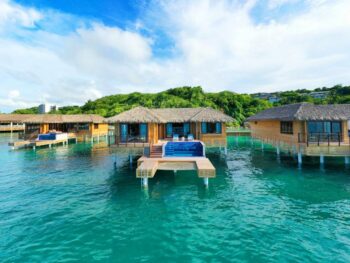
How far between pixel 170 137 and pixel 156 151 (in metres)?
6.07

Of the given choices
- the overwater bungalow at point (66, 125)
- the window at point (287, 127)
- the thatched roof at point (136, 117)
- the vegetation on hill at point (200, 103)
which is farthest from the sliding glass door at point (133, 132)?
the vegetation on hill at point (200, 103)

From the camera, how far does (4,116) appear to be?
173 feet

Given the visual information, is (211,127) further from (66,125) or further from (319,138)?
(66,125)

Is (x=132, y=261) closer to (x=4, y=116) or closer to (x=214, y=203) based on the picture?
(x=214, y=203)

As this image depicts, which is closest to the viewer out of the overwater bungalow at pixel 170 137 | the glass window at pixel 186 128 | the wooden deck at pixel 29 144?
the overwater bungalow at pixel 170 137

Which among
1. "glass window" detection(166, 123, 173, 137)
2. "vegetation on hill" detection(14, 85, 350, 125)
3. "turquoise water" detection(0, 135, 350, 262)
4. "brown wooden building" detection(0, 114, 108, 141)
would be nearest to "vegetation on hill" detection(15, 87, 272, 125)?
"vegetation on hill" detection(14, 85, 350, 125)

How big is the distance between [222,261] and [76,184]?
1123cm

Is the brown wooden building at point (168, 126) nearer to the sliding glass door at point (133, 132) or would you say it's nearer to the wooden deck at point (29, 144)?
the sliding glass door at point (133, 132)

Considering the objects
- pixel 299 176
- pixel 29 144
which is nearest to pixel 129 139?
pixel 299 176

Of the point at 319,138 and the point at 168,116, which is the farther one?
the point at 168,116

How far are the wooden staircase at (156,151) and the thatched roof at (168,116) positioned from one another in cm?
218

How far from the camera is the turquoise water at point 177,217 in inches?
270

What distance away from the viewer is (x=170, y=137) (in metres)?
22.0

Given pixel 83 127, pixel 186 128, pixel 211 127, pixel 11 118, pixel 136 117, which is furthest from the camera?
pixel 11 118
